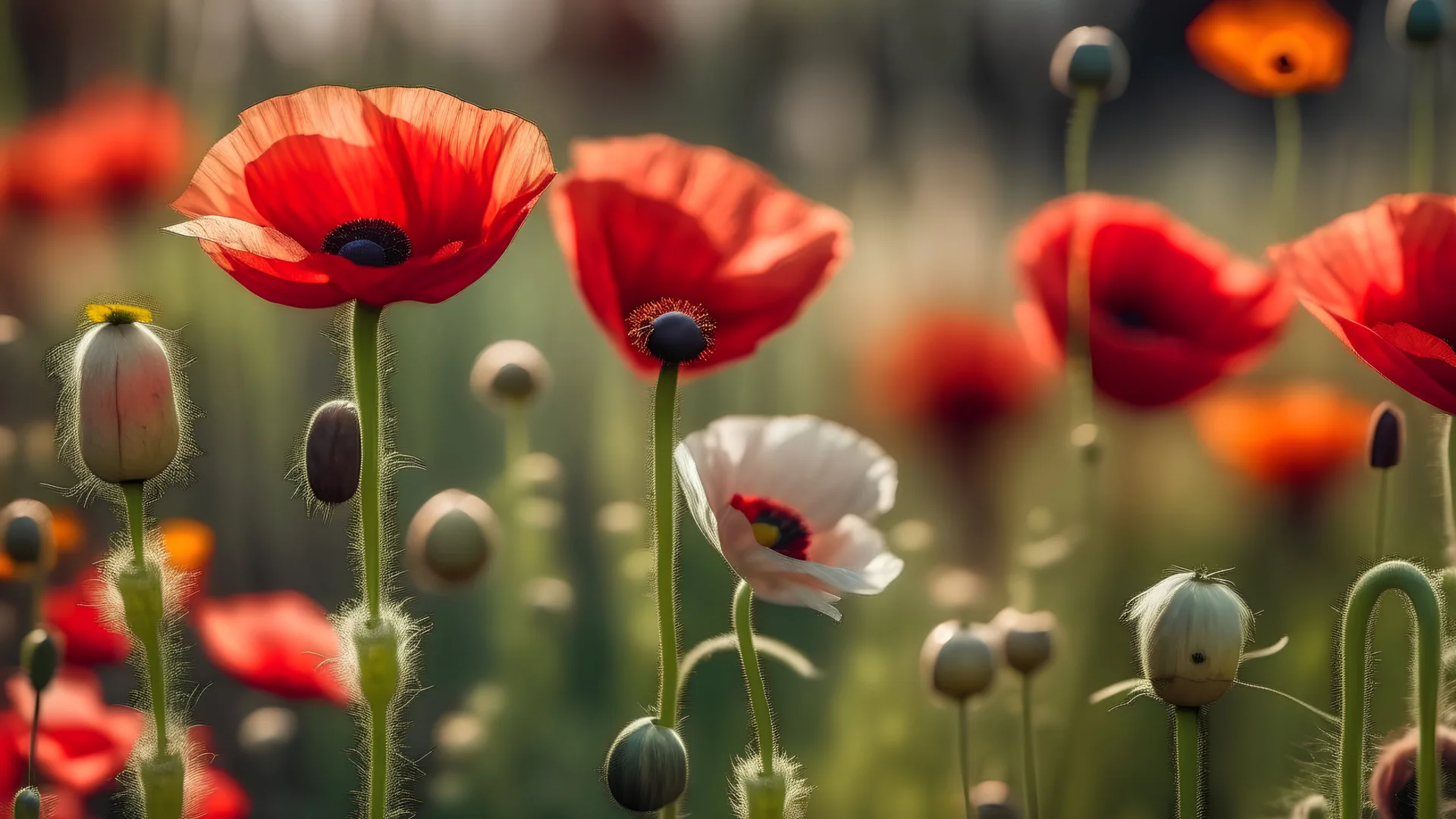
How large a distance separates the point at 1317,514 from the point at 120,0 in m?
0.91

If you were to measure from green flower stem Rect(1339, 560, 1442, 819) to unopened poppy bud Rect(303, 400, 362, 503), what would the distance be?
0.34 meters

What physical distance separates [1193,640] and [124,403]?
13.7 inches

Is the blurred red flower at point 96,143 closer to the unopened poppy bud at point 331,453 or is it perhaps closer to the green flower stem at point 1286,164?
the unopened poppy bud at point 331,453

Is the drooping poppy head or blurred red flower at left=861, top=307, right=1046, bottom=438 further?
blurred red flower at left=861, top=307, right=1046, bottom=438

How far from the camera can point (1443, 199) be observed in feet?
1.69

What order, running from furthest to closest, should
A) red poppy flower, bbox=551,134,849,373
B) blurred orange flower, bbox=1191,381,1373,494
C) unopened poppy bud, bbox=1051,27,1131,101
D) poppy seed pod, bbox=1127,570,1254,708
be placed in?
blurred orange flower, bbox=1191,381,1373,494 → unopened poppy bud, bbox=1051,27,1131,101 → red poppy flower, bbox=551,134,849,373 → poppy seed pod, bbox=1127,570,1254,708

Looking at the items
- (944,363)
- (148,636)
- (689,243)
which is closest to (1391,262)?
(689,243)

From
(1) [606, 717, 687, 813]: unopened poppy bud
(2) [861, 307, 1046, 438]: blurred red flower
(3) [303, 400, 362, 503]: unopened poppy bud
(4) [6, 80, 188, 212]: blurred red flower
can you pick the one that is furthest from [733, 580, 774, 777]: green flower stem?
(4) [6, 80, 188, 212]: blurred red flower

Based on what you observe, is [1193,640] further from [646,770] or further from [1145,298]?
[1145,298]

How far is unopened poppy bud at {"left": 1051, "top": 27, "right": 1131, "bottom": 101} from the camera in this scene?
1.95 ft

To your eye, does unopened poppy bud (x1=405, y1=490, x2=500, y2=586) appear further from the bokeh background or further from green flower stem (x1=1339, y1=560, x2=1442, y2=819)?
green flower stem (x1=1339, y1=560, x2=1442, y2=819)

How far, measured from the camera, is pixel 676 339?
15.6 inches

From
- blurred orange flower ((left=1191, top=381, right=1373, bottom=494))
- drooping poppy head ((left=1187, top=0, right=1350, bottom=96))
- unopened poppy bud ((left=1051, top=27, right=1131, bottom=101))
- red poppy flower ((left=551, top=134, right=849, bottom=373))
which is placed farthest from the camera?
blurred orange flower ((left=1191, top=381, right=1373, bottom=494))

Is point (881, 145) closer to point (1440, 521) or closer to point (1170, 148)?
point (1170, 148)
